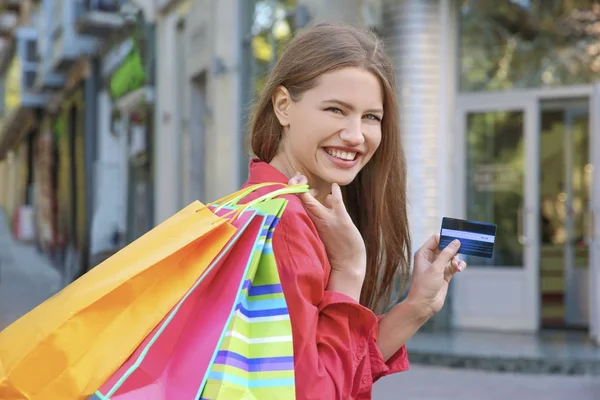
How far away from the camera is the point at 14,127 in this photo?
13.5 meters

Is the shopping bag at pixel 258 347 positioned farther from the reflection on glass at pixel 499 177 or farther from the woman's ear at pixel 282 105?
the reflection on glass at pixel 499 177

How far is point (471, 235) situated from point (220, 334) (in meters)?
0.58

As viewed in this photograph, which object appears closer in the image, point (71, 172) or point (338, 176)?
point (338, 176)

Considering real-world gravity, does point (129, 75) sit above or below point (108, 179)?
above

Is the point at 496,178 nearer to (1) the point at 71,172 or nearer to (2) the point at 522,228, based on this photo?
(2) the point at 522,228

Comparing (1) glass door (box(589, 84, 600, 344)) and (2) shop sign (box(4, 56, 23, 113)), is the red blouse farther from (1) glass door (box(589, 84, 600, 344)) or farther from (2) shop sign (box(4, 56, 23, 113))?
(2) shop sign (box(4, 56, 23, 113))

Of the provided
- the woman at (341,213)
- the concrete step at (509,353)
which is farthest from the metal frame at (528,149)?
the woman at (341,213)

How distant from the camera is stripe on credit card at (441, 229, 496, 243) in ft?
5.58

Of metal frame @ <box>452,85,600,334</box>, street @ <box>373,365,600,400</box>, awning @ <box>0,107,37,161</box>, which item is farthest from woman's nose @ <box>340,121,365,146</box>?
awning @ <box>0,107,37,161</box>

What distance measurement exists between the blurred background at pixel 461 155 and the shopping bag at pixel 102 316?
5.09 m

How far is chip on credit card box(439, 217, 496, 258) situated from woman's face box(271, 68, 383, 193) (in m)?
0.21

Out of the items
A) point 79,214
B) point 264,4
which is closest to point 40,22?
point 79,214

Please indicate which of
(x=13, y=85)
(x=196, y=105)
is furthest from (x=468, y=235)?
(x=13, y=85)

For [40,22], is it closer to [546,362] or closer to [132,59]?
[132,59]
